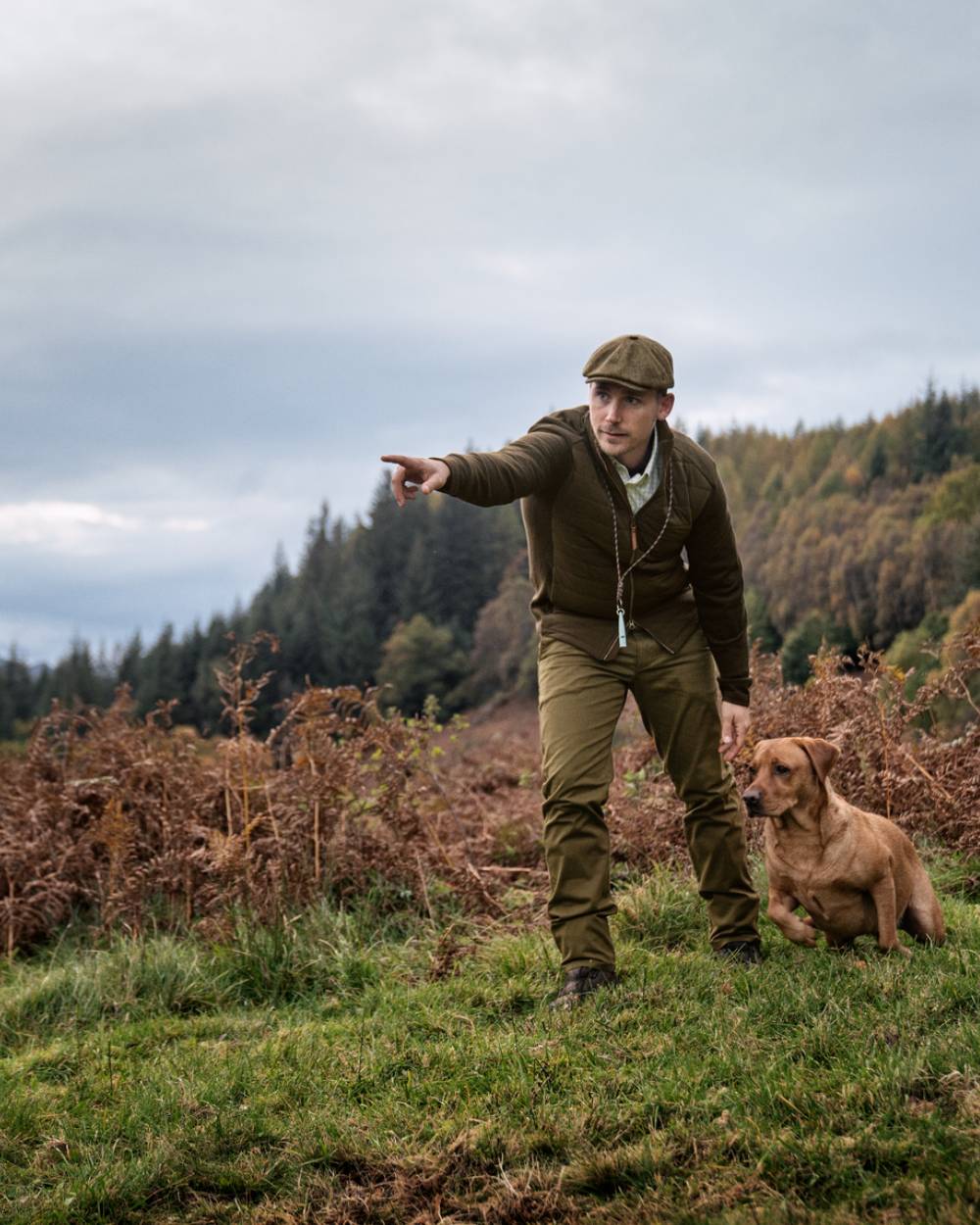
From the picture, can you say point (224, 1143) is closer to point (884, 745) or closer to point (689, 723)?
point (689, 723)

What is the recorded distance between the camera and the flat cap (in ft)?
15.9

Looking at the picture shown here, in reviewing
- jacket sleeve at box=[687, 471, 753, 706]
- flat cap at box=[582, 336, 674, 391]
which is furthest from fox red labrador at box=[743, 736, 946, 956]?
flat cap at box=[582, 336, 674, 391]

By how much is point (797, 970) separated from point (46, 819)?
5.77 metres

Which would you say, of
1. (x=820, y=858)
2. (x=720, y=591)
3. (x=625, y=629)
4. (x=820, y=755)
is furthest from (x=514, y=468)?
(x=820, y=858)

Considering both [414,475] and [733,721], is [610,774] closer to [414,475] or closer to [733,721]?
[733,721]

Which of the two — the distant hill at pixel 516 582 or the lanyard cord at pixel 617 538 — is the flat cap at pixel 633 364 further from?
the distant hill at pixel 516 582

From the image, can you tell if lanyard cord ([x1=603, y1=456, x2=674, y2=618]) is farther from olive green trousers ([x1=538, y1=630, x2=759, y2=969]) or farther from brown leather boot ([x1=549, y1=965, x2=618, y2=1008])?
brown leather boot ([x1=549, y1=965, x2=618, y2=1008])

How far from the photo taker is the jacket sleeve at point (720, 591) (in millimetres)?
5266

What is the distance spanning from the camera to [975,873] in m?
6.55

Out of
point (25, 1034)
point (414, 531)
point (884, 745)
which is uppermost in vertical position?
point (414, 531)

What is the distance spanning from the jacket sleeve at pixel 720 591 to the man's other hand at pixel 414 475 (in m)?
1.60

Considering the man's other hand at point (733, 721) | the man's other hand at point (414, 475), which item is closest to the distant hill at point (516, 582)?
the man's other hand at point (733, 721)

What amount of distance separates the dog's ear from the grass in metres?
0.80

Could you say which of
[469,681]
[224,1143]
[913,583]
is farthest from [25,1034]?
[469,681]
